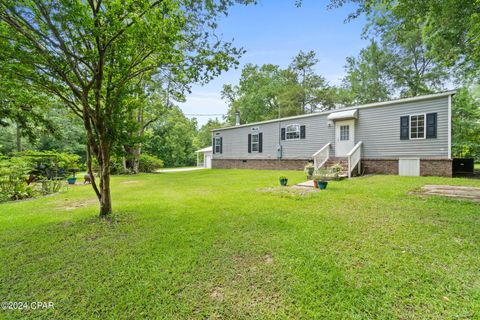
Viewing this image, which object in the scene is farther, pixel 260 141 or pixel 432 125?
pixel 260 141

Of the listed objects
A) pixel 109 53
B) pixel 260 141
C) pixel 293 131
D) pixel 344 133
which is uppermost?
pixel 109 53

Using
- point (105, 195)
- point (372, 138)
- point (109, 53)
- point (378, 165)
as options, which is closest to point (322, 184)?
point (378, 165)

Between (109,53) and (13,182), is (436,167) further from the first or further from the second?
(13,182)

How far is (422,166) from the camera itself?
9.28m

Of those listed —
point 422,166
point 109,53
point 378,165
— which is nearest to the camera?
point 109,53

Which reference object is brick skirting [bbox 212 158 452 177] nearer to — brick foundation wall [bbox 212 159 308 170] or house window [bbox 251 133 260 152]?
brick foundation wall [bbox 212 159 308 170]

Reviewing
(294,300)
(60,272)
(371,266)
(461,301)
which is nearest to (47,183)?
(60,272)

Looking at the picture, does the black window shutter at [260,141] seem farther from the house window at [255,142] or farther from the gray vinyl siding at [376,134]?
the gray vinyl siding at [376,134]

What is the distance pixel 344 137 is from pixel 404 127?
2.62m

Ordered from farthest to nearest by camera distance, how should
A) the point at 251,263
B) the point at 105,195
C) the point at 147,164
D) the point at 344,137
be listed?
the point at 147,164 < the point at 344,137 < the point at 105,195 < the point at 251,263

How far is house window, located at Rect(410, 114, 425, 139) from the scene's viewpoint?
30.6ft

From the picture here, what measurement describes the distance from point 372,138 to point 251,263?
418 inches

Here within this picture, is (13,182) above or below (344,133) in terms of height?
below

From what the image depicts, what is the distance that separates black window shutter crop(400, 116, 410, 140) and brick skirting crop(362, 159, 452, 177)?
3.71ft
